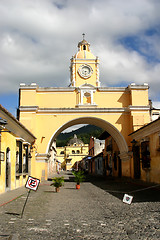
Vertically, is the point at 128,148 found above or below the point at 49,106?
below

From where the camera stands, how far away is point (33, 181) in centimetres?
676

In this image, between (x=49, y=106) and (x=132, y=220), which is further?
(x=49, y=106)

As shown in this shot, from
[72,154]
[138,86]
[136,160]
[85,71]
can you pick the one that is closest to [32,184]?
[136,160]

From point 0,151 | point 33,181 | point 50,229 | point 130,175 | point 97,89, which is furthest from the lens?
point 97,89

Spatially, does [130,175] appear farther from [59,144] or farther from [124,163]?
[59,144]

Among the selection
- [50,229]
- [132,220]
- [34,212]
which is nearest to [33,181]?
[34,212]

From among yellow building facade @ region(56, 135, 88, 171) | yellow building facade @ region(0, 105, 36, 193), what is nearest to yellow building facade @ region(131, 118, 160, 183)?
yellow building facade @ region(0, 105, 36, 193)

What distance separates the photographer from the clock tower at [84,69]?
2205cm

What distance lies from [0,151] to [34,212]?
4.58 meters

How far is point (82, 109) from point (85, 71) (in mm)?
3706

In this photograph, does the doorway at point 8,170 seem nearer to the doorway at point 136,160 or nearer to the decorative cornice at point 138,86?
the doorway at point 136,160

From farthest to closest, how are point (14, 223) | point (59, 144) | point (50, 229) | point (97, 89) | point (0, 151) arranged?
point (59, 144) < point (97, 89) < point (0, 151) < point (14, 223) < point (50, 229)

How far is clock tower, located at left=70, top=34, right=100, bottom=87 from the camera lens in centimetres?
2205

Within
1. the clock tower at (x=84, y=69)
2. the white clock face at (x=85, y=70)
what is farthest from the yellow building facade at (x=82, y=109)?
the white clock face at (x=85, y=70)
